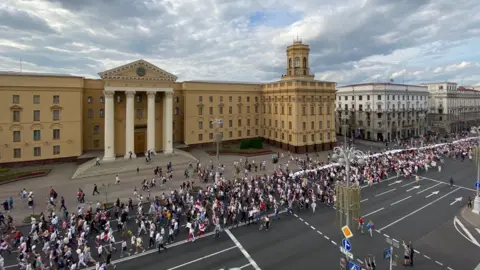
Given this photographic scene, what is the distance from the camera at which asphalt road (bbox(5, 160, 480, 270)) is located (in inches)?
632

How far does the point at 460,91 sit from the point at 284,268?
4308 inches

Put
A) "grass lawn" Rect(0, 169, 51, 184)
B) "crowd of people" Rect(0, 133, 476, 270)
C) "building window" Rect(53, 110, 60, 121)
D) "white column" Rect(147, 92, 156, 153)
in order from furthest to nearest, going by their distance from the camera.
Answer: "white column" Rect(147, 92, 156, 153), "building window" Rect(53, 110, 60, 121), "grass lawn" Rect(0, 169, 51, 184), "crowd of people" Rect(0, 133, 476, 270)

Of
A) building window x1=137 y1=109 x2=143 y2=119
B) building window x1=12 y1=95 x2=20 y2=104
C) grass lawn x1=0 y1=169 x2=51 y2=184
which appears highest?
building window x1=12 y1=95 x2=20 y2=104

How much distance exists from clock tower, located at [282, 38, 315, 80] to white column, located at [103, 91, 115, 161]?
116 ft

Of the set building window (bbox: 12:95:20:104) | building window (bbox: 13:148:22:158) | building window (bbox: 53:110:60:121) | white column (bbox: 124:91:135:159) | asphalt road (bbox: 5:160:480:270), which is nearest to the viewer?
asphalt road (bbox: 5:160:480:270)

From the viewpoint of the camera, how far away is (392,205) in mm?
25047

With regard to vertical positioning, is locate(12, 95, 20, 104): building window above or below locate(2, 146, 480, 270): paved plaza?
above

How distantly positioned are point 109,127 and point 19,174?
12272mm

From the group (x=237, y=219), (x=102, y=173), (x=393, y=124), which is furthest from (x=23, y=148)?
(x=393, y=124)

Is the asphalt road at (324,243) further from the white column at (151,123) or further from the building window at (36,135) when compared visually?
the building window at (36,135)

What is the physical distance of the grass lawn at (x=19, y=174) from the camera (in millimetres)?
32247

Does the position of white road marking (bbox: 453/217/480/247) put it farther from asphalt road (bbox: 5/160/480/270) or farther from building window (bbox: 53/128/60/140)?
building window (bbox: 53/128/60/140)

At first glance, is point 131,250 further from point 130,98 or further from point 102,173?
point 130,98

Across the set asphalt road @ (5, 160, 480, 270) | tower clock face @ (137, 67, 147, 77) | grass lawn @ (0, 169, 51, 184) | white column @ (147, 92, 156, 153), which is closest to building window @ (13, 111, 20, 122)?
grass lawn @ (0, 169, 51, 184)
